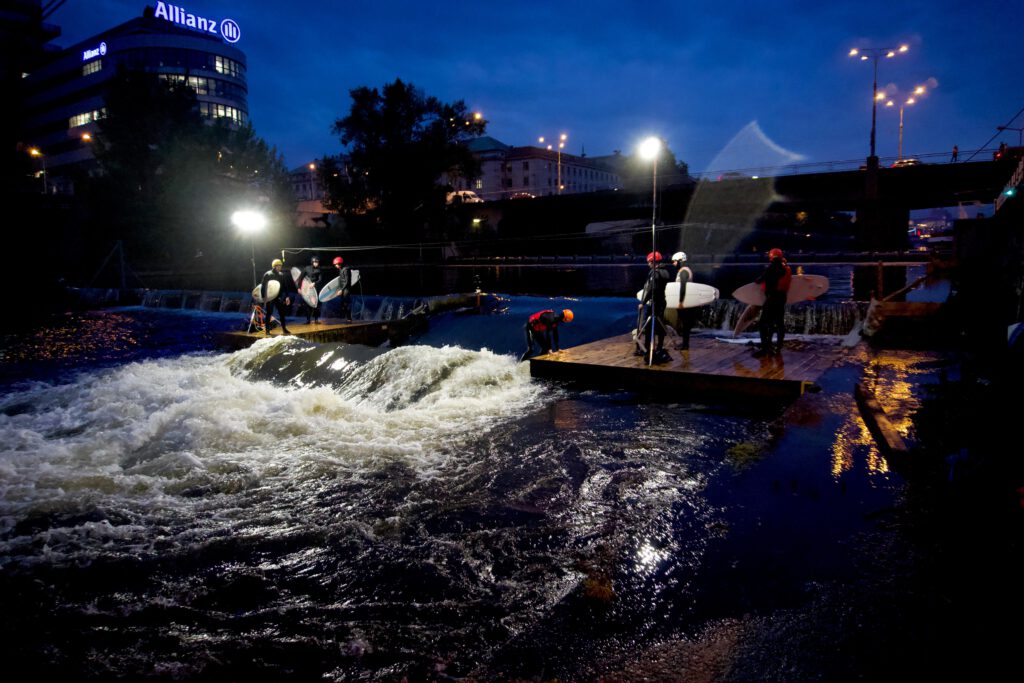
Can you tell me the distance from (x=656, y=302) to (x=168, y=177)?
163 feet

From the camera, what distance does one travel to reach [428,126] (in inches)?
1848

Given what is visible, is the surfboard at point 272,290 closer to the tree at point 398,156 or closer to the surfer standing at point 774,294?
the surfer standing at point 774,294

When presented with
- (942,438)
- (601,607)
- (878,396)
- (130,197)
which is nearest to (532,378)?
(878,396)

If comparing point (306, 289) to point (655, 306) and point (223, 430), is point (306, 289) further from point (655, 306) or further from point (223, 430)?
point (655, 306)

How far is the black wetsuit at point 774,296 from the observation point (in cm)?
1066

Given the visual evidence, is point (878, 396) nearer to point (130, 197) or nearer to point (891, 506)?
point (891, 506)

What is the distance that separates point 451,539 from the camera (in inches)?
202

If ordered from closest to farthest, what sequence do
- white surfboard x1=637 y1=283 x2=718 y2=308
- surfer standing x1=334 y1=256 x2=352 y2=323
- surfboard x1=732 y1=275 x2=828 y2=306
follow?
white surfboard x1=637 y1=283 x2=718 y2=308 → surfboard x1=732 y1=275 x2=828 y2=306 → surfer standing x1=334 y1=256 x2=352 y2=323

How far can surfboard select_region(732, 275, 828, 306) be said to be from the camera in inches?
516

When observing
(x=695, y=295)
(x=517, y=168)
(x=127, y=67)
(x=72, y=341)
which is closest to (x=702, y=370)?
(x=695, y=295)

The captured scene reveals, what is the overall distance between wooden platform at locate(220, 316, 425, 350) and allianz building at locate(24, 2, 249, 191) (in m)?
72.3

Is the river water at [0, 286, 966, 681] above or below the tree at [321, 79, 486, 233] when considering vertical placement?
below

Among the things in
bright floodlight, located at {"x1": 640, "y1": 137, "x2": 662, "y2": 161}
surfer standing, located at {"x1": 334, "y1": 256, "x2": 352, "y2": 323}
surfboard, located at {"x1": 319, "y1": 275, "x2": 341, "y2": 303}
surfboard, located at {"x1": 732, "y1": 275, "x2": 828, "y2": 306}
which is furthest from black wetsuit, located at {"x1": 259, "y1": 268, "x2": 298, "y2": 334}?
surfboard, located at {"x1": 732, "y1": 275, "x2": 828, "y2": 306}

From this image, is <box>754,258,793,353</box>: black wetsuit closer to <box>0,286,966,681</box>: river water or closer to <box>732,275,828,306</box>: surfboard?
<box>732,275,828,306</box>: surfboard
